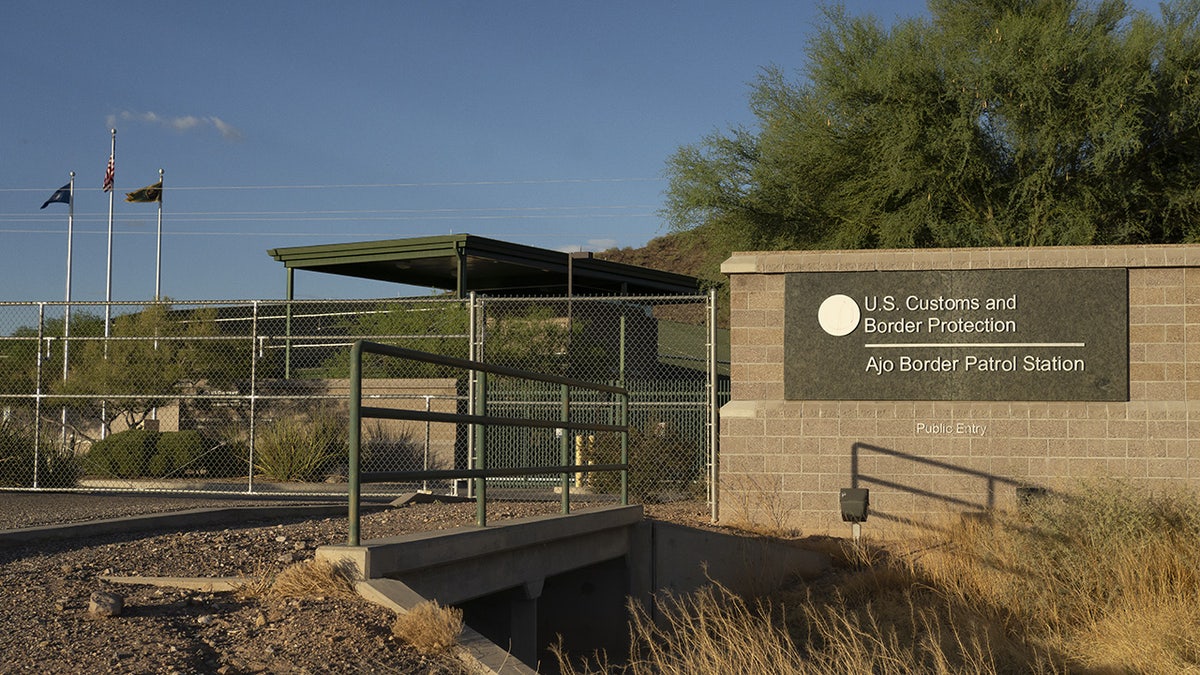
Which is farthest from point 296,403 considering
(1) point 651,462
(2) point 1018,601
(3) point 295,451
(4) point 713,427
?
(2) point 1018,601

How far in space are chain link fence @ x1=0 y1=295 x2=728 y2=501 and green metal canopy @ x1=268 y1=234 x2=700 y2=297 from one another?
1.68m

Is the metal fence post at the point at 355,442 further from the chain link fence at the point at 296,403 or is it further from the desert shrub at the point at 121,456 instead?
the desert shrub at the point at 121,456

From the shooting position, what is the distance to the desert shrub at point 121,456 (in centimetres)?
2012

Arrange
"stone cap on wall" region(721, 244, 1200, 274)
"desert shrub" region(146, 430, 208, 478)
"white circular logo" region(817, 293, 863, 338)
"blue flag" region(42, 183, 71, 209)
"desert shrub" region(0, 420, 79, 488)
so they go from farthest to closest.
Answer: "blue flag" region(42, 183, 71, 209) → "desert shrub" region(146, 430, 208, 478) → "desert shrub" region(0, 420, 79, 488) → "white circular logo" region(817, 293, 863, 338) → "stone cap on wall" region(721, 244, 1200, 274)

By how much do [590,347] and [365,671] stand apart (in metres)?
19.7

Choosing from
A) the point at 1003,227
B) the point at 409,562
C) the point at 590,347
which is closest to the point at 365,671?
the point at 409,562

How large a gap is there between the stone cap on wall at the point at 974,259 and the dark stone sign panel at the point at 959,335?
9 cm

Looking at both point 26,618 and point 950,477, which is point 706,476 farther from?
point 26,618

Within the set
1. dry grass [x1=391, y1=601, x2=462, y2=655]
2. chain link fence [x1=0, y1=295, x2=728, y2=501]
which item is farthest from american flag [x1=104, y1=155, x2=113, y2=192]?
dry grass [x1=391, y1=601, x2=462, y2=655]

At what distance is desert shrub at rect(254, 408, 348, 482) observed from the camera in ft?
63.7

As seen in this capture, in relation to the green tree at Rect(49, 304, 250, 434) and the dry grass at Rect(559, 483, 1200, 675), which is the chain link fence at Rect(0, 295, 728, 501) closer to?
the green tree at Rect(49, 304, 250, 434)

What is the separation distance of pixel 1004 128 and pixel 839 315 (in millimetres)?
8587

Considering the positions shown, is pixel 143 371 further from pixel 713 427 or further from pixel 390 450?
pixel 713 427

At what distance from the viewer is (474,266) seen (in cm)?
3238
